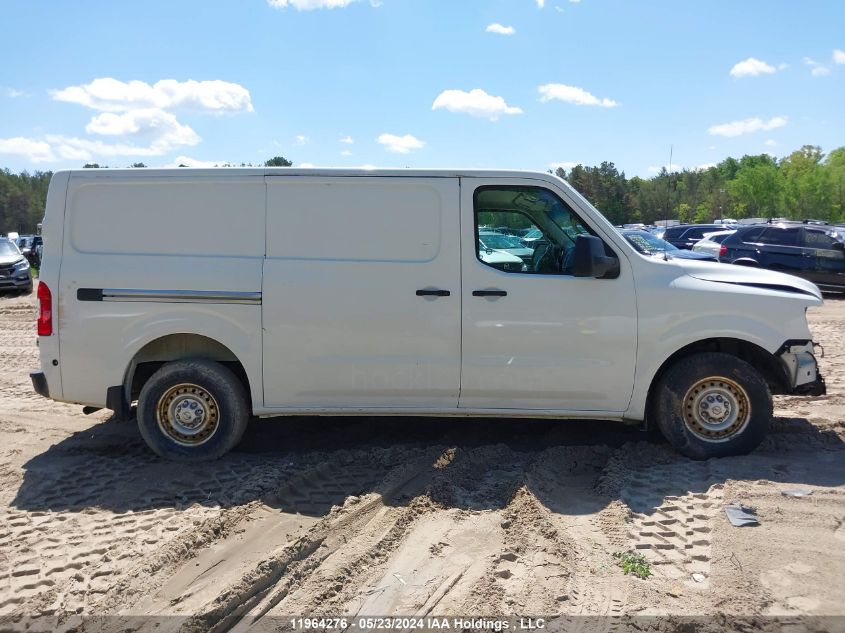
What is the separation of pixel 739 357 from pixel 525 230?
76.9 inches

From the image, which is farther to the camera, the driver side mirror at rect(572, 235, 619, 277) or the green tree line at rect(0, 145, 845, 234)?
the green tree line at rect(0, 145, 845, 234)

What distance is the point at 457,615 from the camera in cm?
332

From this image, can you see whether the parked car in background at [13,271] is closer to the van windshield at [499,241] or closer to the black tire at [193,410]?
the black tire at [193,410]

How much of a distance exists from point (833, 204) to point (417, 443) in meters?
85.5

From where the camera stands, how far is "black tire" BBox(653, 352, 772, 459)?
206 inches

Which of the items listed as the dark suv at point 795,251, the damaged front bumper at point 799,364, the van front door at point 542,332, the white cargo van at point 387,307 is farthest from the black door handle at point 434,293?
the dark suv at point 795,251

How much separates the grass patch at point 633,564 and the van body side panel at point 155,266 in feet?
9.47

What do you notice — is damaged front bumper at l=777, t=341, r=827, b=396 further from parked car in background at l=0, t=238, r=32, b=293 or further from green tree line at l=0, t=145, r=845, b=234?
green tree line at l=0, t=145, r=845, b=234

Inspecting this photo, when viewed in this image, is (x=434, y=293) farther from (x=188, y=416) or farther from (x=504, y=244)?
(x=188, y=416)

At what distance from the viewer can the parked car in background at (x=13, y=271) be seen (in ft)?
63.8

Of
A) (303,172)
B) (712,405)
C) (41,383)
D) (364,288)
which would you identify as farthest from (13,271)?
(712,405)

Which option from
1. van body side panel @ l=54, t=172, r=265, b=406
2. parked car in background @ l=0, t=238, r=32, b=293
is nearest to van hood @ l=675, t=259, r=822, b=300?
van body side panel @ l=54, t=172, r=265, b=406

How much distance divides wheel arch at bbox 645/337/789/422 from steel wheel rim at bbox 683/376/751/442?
0.84 feet

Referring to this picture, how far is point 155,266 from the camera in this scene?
5.27m
